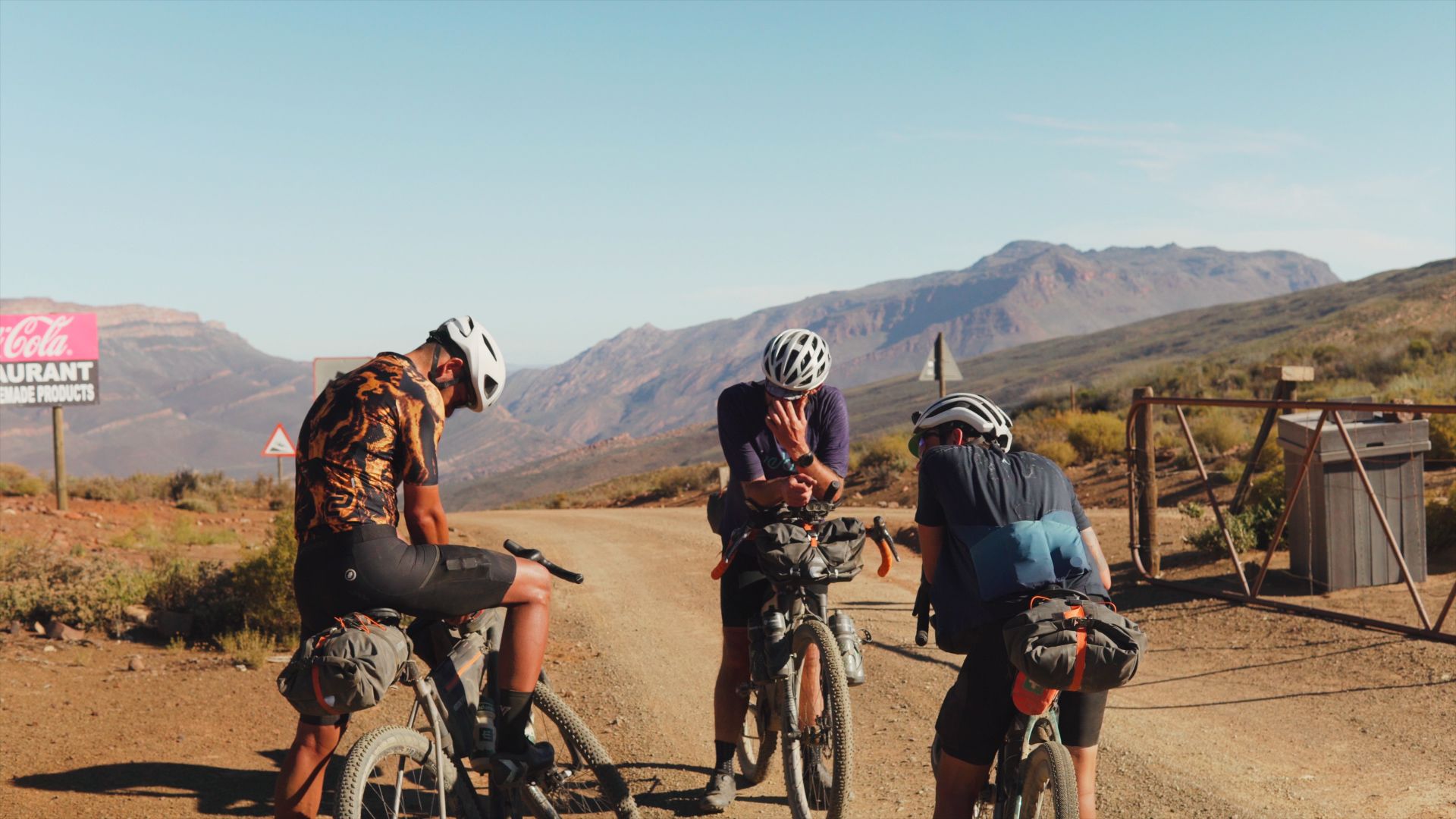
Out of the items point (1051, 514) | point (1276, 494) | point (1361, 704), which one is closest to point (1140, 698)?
point (1361, 704)

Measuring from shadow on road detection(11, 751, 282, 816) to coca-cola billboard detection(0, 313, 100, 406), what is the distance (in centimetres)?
1623

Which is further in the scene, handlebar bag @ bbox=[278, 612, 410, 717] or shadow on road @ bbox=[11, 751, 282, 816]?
shadow on road @ bbox=[11, 751, 282, 816]

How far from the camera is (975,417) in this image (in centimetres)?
366

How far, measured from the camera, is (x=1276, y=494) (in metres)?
12.5

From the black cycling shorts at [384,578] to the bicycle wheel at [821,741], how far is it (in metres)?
1.40

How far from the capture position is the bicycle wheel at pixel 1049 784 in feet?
10.1

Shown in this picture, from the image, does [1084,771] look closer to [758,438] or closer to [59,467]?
[758,438]

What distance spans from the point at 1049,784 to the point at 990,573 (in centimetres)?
61

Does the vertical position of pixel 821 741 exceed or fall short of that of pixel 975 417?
it falls short

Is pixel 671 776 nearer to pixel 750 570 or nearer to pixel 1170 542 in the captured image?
pixel 750 570

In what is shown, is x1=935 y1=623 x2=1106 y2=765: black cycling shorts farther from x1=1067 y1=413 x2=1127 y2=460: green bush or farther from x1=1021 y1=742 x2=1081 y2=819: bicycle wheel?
x1=1067 y1=413 x2=1127 y2=460: green bush

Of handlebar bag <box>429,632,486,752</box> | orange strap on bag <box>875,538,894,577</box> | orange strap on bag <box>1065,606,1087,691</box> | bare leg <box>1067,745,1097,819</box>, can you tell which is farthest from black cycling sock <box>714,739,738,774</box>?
orange strap on bag <box>1065,606,1087,691</box>

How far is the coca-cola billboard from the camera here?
778 inches

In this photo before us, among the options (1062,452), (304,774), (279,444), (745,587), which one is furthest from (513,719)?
(279,444)
